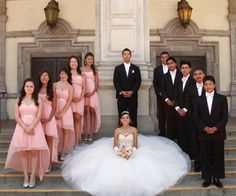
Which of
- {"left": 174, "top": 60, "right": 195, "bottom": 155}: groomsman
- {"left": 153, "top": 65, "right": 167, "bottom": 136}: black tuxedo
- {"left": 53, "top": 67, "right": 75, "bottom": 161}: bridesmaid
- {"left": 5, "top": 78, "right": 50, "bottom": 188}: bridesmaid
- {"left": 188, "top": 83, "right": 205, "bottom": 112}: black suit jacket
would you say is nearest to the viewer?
{"left": 5, "top": 78, "right": 50, "bottom": 188}: bridesmaid

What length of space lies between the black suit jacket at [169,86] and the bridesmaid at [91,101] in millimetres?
1288

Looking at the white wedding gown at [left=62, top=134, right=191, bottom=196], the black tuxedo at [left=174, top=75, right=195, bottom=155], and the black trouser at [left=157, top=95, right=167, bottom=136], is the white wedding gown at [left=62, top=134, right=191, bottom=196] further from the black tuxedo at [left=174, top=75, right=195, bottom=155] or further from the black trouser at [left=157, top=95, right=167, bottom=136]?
the black trouser at [left=157, top=95, right=167, bottom=136]

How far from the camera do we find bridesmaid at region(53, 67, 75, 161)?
7.43 metres

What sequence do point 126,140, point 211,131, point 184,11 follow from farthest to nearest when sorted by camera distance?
1. point 184,11
2. point 126,140
3. point 211,131

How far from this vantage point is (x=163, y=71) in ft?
27.2

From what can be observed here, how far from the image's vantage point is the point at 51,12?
41.7 feet

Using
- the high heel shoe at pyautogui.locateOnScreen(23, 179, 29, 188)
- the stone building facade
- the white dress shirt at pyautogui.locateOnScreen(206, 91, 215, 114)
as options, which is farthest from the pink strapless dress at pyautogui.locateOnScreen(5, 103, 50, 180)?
the stone building facade

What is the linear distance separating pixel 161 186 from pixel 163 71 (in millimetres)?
2780

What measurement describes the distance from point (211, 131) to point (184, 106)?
4.47ft

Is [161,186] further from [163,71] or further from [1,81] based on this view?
[1,81]

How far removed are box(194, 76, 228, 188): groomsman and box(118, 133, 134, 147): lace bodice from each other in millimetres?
1117

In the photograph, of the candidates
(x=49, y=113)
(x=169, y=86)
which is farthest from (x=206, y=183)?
(x=49, y=113)

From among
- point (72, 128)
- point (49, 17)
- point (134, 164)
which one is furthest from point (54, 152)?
point (49, 17)

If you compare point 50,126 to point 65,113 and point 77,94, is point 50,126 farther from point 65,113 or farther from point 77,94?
point 77,94
